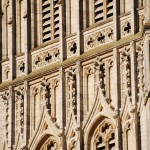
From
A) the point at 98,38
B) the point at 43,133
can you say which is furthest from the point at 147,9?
the point at 43,133

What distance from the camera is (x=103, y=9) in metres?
63.3

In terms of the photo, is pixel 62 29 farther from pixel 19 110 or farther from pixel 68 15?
pixel 19 110

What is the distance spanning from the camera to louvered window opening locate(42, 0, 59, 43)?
211 ft

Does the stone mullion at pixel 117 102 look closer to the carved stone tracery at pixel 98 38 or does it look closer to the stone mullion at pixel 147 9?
the carved stone tracery at pixel 98 38

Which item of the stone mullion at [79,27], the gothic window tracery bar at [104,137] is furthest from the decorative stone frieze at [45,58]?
the gothic window tracery bar at [104,137]

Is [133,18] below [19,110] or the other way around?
the other way around

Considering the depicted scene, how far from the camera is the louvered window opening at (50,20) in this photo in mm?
64312

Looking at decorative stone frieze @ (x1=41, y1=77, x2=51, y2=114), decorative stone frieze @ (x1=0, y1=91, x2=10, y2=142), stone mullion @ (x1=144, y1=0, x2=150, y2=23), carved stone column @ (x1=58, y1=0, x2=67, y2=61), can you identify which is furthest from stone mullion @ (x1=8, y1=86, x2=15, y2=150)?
stone mullion @ (x1=144, y1=0, x2=150, y2=23)

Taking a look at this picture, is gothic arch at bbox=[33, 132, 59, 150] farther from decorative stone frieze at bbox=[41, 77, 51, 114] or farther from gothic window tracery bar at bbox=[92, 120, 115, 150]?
gothic window tracery bar at bbox=[92, 120, 115, 150]

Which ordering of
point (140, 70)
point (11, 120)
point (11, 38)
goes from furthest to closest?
point (11, 38)
point (11, 120)
point (140, 70)

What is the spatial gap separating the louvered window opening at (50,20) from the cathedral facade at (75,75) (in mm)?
25

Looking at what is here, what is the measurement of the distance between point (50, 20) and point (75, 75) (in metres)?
2.19

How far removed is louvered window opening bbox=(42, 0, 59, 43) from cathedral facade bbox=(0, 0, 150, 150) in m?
0.02

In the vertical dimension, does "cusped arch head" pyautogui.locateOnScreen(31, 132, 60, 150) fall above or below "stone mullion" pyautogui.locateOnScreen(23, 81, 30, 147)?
below
